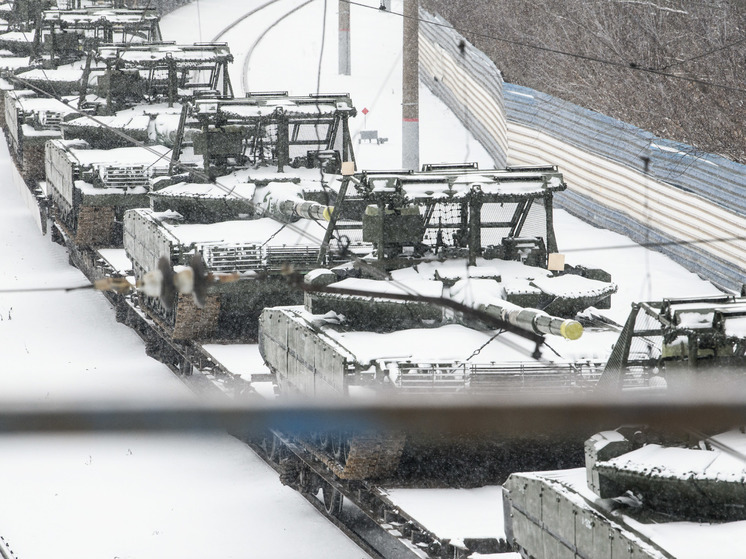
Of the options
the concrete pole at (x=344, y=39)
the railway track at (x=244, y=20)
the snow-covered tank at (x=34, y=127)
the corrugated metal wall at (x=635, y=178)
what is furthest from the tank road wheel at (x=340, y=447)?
the railway track at (x=244, y=20)

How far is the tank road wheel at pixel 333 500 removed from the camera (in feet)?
29.6

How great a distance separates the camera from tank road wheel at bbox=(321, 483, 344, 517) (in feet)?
29.6

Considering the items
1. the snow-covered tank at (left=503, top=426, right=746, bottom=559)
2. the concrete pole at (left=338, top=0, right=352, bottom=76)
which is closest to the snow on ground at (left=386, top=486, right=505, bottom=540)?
the snow-covered tank at (left=503, top=426, right=746, bottom=559)

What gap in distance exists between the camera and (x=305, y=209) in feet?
39.0

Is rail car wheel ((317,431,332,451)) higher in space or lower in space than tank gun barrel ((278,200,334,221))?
lower

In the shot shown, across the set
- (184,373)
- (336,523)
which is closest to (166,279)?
(336,523)

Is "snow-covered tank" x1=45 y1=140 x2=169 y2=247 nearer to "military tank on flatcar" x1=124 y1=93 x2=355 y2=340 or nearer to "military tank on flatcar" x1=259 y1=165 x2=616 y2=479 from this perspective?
"military tank on flatcar" x1=124 y1=93 x2=355 y2=340

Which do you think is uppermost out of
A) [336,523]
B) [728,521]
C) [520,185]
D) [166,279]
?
[166,279]

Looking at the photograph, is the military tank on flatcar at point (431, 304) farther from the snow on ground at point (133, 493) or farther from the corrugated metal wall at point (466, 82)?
the corrugated metal wall at point (466, 82)

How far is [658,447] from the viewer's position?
19.8 ft

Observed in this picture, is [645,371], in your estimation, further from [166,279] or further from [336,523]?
[166,279]

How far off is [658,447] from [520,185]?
4461mm

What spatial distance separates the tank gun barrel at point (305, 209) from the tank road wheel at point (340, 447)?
91.6 inches

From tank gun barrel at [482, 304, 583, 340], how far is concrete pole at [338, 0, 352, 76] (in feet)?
70.4
